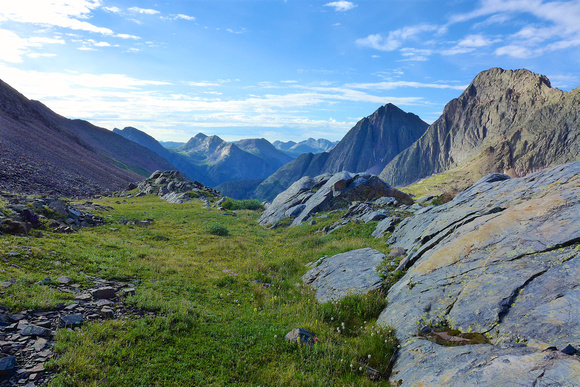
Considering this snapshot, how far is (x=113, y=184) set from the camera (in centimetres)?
7725

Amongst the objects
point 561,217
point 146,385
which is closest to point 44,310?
point 146,385

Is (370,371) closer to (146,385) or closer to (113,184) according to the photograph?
(146,385)

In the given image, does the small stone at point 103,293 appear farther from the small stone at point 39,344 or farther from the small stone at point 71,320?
the small stone at point 39,344

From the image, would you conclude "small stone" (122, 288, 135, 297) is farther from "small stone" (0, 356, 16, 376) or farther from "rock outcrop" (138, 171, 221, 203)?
"rock outcrop" (138, 171, 221, 203)

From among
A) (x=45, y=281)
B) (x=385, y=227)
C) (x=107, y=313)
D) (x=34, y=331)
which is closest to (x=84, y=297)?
(x=107, y=313)

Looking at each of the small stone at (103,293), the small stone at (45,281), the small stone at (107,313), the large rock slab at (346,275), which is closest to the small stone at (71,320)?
the small stone at (107,313)

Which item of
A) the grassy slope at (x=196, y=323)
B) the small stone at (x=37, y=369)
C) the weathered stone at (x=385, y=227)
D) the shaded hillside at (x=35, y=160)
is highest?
the shaded hillside at (x=35, y=160)

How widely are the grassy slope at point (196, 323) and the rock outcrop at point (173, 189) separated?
35215 mm

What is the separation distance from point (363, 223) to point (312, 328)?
14.1m

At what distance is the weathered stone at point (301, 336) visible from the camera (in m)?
7.73

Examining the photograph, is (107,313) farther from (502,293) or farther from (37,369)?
(502,293)

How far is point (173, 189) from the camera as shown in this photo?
192 ft

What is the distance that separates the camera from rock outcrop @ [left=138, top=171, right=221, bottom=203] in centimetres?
5038

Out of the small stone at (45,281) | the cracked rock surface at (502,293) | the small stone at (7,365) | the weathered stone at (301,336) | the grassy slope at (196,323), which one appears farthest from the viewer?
the small stone at (45,281)
